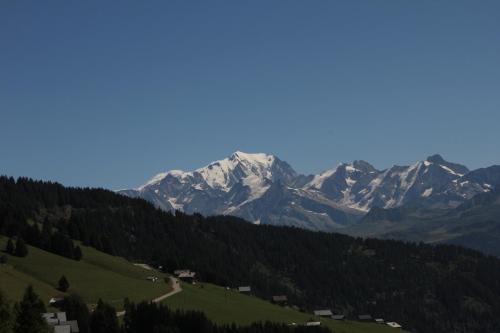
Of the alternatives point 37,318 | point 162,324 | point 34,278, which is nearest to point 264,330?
point 162,324

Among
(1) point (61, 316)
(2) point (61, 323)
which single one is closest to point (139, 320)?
(1) point (61, 316)

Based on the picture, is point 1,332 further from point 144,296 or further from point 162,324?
point 144,296

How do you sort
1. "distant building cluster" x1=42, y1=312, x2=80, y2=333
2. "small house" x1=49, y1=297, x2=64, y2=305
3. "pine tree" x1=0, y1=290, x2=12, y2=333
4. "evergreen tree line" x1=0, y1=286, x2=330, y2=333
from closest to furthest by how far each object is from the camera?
"pine tree" x1=0, y1=290, x2=12, y2=333, "distant building cluster" x1=42, y1=312, x2=80, y2=333, "evergreen tree line" x1=0, y1=286, x2=330, y2=333, "small house" x1=49, y1=297, x2=64, y2=305

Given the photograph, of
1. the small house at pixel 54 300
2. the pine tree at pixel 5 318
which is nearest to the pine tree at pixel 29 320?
the pine tree at pixel 5 318

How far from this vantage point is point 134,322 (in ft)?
529

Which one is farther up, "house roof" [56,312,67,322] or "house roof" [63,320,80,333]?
"house roof" [56,312,67,322]

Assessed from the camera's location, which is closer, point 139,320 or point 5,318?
point 5,318

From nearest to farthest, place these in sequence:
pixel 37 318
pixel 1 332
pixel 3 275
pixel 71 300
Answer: pixel 1 332 < pixel 37 318 < pixel 71 300 < pixel 3 275

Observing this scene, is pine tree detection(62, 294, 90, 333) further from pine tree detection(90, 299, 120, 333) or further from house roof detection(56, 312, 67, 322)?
house roof detection(56, 312, 67, 322)

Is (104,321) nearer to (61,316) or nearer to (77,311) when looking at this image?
(61,316)

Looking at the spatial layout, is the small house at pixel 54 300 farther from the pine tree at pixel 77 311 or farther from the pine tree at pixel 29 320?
the pine tree at pixel 29 320

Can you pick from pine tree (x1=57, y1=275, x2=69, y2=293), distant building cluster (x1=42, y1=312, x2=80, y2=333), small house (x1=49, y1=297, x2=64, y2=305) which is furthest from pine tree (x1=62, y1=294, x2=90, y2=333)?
pine tree (x1=57, y1=275, x2=69, y2=293)

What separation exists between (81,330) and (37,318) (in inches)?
1551

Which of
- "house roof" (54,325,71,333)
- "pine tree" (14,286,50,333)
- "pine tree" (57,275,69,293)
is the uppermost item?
"pine tree" (57,275,69,293)
